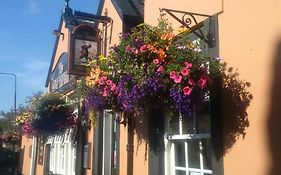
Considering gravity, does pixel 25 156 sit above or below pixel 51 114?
below

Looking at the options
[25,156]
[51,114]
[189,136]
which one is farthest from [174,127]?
[25,156]

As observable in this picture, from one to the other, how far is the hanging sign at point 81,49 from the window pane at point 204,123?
13.2 ft

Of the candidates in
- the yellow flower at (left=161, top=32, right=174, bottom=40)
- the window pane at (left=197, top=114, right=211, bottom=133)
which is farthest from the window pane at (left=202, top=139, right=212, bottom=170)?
the yellow flower at (left=161, top=32, right=174, bottom=40)

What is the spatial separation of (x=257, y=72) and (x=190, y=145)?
1.84 meters

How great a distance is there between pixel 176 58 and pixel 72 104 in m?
6.69

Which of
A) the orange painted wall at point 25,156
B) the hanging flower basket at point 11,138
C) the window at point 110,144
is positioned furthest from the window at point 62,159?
the hanging flower basket at point 11,138

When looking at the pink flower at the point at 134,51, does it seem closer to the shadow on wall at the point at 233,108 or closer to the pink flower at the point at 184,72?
the pink flower at the point at 184,72

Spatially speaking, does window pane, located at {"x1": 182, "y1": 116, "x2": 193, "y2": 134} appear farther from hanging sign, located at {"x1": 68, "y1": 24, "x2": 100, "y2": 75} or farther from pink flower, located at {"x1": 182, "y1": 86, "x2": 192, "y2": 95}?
hanging sign, located at {"x1": 68, "y1": 24, "x2": 100, "y2": 75}

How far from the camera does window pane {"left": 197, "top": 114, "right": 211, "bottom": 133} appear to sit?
6.39 m

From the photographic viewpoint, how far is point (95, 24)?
11.4 meters

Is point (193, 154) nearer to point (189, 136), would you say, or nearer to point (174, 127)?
point (189, 136)

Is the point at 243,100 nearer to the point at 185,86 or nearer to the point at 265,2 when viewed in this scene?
the point at 185,86

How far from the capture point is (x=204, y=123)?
6488 millimetres

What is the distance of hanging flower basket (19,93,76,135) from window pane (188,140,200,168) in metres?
5.94
